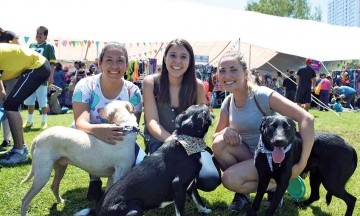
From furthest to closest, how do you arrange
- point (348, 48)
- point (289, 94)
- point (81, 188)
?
point (289, 94), point (348, 48), point (81, 188)

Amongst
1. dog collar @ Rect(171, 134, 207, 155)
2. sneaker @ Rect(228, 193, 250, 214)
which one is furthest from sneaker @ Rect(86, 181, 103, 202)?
sneaker @ Rect(228, 193, 250, 214)

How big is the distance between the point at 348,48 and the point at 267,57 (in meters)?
12.6

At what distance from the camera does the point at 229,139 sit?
10.6 ft

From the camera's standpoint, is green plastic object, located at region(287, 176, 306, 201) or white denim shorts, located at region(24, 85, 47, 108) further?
white denim shorts, located at region(24, 85, 47, 108)

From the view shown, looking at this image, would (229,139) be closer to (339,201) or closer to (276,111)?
(276,111)

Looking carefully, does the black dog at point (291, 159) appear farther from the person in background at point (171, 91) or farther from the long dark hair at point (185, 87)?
the long dark hair at point (185, 87)

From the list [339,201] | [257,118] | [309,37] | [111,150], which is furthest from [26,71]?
[309,37]

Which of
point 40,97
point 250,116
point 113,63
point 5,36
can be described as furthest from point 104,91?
point 40,97

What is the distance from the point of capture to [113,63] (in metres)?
3.27

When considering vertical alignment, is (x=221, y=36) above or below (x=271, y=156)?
above

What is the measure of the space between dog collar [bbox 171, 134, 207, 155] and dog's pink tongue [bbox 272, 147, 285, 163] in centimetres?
59

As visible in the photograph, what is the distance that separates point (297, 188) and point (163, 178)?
5.15ft

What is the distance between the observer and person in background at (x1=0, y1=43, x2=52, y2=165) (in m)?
4.42

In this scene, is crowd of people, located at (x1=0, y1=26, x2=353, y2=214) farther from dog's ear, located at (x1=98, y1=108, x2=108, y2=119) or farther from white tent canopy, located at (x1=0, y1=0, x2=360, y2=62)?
white tent canopy, located at (x1=0, y1=0, x2=360, y2=62)
